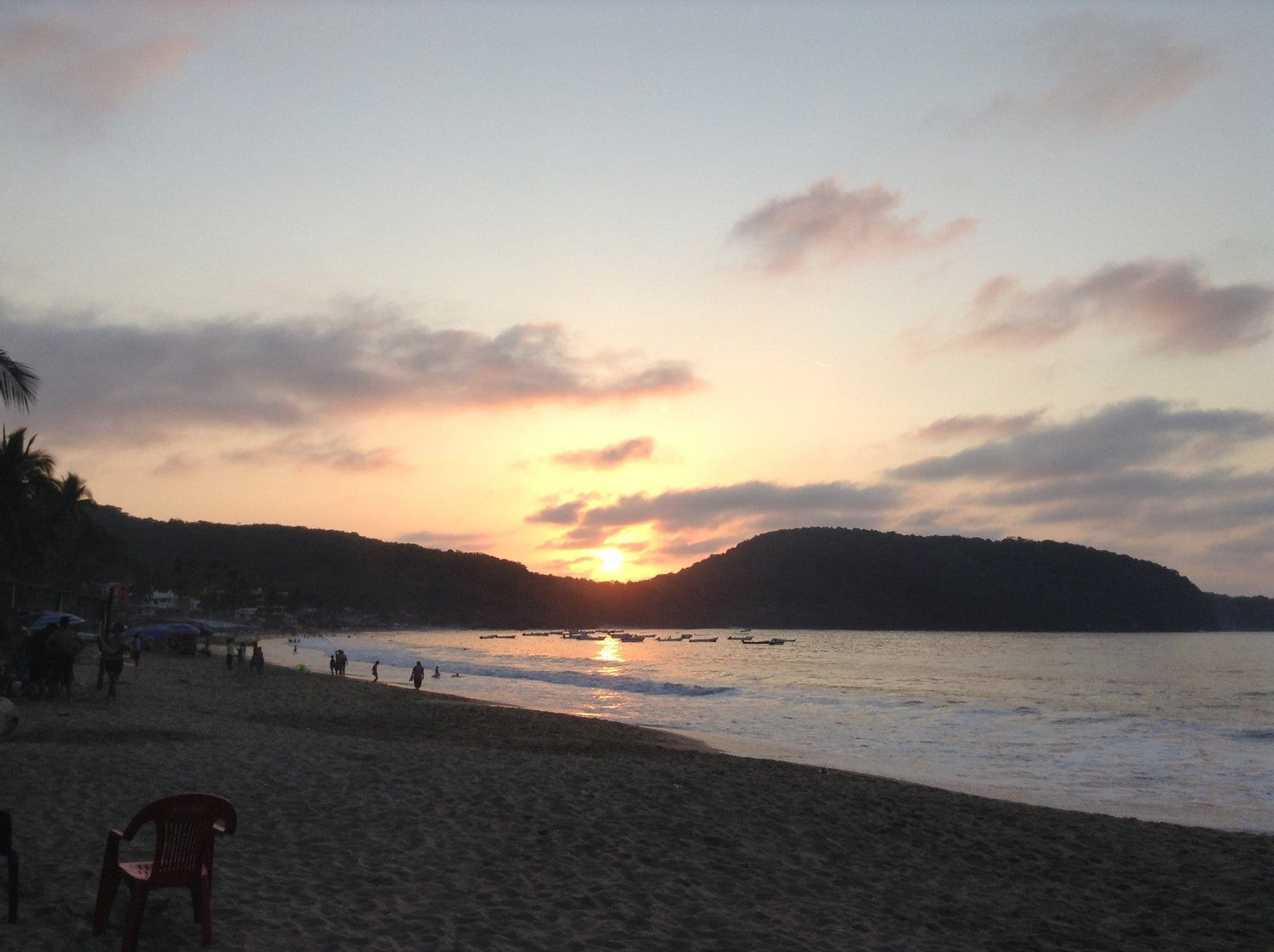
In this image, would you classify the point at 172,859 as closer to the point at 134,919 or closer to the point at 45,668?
the point at 134,919

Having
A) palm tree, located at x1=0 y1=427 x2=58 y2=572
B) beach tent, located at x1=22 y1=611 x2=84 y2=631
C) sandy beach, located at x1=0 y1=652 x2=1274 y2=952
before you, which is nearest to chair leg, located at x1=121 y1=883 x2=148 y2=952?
sandy beach, located at x1=0 y1=652 x2=1274 y2=952

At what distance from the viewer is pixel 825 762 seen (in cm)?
2034

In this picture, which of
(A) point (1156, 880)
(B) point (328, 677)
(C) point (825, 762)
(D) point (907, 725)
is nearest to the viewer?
(A) point (1156, 880)

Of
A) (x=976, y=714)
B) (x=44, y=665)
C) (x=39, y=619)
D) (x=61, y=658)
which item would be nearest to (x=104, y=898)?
(x=44, y=665)

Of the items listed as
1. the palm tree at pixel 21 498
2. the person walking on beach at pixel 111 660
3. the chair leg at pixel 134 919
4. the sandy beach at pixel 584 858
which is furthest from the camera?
the palm tree at pixel 21 498

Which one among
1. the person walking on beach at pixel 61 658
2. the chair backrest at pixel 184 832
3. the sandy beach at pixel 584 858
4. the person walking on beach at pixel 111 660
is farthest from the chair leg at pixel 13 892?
the person walking on beach at pixel 111 660

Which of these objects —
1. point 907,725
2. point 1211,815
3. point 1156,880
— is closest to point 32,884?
point 1156,880

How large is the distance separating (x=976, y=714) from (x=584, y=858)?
3107cm

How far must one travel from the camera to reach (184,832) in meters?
5.22

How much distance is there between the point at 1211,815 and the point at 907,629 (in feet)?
573

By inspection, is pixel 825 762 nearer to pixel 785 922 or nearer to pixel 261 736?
pixel 261 736

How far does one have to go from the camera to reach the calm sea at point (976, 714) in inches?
734

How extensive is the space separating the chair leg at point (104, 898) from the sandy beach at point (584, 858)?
2.9 inches

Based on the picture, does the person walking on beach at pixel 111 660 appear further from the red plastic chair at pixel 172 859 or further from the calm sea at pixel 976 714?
the red plastic chair at pixel 172 859
